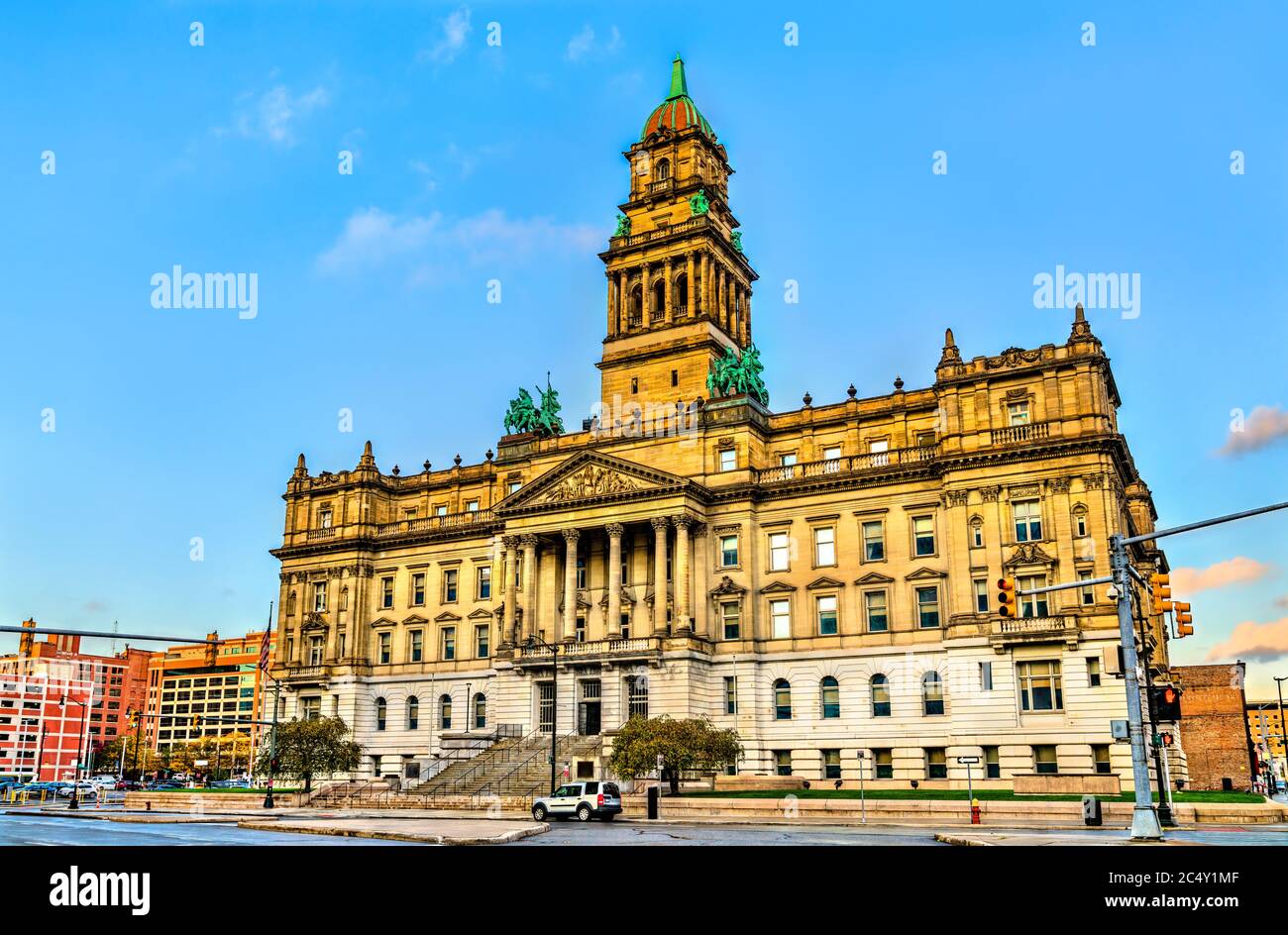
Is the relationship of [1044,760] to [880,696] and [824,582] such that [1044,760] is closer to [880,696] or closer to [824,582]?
[880,696]

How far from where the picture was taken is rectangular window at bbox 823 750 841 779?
6723 centimetres

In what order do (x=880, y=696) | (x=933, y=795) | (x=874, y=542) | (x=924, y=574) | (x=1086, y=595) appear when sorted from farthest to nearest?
(x=874, y=542)
(x=880, y=696)
(x=924, y=574)
(x=1086, y=595)
(x=933, y=795)

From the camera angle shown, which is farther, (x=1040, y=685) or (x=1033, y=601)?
(x=1033, y=601)

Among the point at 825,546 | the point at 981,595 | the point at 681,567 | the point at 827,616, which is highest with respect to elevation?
the point at 825,546

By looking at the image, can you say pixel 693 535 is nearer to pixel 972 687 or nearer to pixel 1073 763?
pixel 972 687

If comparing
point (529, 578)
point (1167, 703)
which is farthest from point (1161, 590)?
point (529, 578)

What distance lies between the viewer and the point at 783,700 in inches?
2731

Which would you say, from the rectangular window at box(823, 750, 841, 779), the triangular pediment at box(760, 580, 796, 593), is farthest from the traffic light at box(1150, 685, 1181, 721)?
the triangular pediment at box(760, 580, 796, 593)

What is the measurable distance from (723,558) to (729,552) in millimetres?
558

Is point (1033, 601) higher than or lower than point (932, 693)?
higher

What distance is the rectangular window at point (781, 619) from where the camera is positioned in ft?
230

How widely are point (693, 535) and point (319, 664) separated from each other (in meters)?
32.8

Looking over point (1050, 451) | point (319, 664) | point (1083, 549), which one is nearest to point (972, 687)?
point (1083, 549)

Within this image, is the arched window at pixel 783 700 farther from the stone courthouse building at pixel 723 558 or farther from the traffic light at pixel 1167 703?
the traffic light at pixel 1167 703
